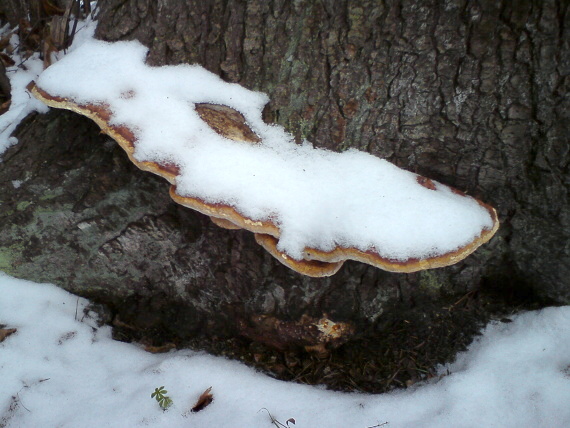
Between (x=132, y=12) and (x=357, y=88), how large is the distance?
1260mm

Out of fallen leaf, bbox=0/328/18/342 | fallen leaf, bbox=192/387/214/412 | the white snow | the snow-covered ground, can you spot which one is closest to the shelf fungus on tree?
the white snow

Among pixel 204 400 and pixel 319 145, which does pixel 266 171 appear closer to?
pixel 319 145

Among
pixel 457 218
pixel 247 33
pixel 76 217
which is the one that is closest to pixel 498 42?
pixel 457 218

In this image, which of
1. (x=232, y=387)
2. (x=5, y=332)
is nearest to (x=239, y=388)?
(x=232, y=387)

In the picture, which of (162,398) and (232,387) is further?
(232,387)

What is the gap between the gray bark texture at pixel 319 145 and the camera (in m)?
1.86

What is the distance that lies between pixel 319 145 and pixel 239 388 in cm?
151

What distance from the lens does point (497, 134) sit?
204 centimetres

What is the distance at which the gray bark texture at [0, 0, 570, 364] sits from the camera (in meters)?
1.86

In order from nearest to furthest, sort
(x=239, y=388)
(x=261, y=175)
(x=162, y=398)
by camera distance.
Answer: (x=261, y=175) → (x=162, y=398) → (x=239, y=388)

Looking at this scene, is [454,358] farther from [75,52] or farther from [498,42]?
[75,52]

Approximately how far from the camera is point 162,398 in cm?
230

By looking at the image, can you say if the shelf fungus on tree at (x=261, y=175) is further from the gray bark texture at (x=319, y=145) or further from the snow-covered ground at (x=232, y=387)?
the snow-covered ground at (x=232, y=387)

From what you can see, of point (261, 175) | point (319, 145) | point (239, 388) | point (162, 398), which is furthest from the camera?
point (239, 388)
